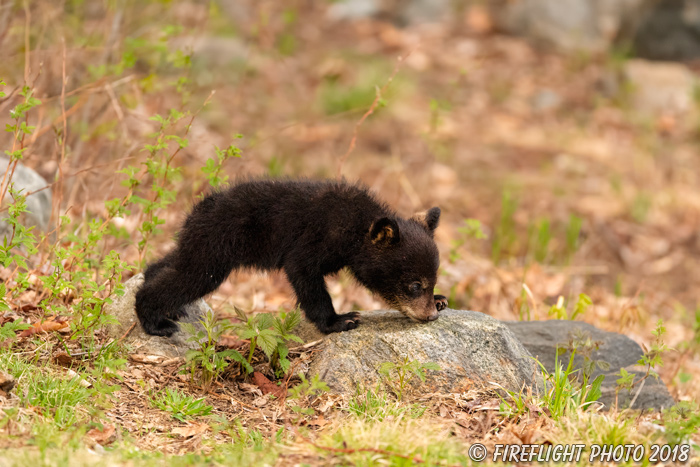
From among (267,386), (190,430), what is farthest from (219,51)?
(190,430)

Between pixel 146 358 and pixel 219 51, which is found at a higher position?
pixel 219 51

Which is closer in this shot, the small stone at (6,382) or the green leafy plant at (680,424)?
the green leafy plant at (680,424)

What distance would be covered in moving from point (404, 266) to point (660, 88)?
34.0 feet

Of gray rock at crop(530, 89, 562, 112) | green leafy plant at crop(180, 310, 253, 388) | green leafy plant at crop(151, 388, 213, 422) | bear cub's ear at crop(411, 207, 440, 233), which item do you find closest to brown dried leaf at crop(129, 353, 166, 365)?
green leafy plant at crop(180, 310, 253, 388)

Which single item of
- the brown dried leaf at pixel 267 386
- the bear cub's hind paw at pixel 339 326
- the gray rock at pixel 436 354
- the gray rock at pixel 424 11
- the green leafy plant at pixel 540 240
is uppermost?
the gray rock at pixel 424 11

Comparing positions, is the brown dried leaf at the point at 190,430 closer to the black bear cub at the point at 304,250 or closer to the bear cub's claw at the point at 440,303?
the black bear cub at the point at 304,250

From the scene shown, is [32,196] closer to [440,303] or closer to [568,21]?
[440,303]

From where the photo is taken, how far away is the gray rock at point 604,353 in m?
5.27

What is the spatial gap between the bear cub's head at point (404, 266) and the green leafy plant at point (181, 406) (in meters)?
1.38

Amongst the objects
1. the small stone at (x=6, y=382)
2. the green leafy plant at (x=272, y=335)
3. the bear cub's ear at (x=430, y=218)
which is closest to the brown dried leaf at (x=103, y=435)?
the small stone at (x=6, y=382)

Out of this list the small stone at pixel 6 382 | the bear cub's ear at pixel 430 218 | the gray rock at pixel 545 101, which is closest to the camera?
the small stone at pixel 6 382

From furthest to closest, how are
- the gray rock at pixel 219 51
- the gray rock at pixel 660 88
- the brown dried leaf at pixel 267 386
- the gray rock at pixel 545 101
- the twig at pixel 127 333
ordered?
1. the gray rock at pixel 545 101
2. the gray rock at pixel 660 88
3. the gray rock at pixel 219 51
4. the twig at pixel 127 333
5. the brown dried leaf at pixel 267 386

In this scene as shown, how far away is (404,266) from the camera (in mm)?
4828

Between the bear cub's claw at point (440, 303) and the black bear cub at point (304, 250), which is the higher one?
the black bear cub at point (304, 250)
